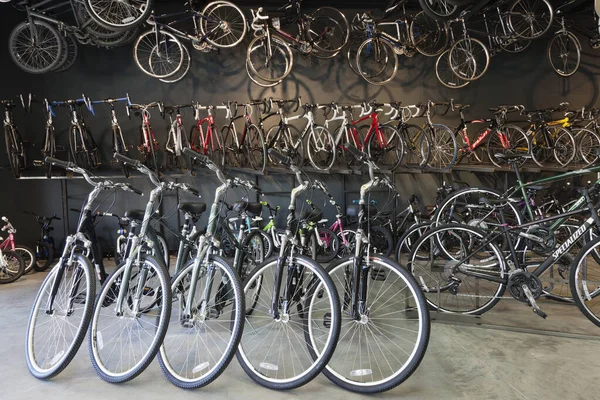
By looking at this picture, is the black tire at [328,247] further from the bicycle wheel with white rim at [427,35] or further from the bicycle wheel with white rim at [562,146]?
the bicycle wheel with white rim at [562,146]

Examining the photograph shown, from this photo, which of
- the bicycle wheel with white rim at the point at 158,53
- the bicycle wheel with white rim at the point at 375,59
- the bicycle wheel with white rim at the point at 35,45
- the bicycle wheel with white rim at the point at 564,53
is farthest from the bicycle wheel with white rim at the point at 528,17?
the bicycle wheel with white rim at the point at 35,45

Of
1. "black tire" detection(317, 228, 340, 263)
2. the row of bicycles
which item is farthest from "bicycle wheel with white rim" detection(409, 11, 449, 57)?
"black tire" detection(317, 228, 340, 263)

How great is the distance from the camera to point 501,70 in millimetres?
7109

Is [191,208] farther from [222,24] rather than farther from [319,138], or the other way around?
[222,24]

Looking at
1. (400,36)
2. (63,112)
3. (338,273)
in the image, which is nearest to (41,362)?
(338,273)

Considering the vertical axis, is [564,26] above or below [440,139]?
above

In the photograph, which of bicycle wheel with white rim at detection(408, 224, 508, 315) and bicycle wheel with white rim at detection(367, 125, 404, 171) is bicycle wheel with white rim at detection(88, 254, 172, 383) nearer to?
bicycle wheel with white rim at detection(408, 224, 508, 315)

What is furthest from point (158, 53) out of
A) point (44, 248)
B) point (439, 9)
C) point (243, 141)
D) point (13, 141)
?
point (439, 9)

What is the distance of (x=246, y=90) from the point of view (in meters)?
7.02

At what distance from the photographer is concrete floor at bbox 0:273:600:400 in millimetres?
2383

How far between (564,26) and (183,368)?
7.15m

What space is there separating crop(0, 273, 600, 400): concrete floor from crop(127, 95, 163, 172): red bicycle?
11.3 ft

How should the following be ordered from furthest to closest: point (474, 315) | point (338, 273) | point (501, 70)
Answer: point (501, 70)
point (474, 315)
point (338, 273)

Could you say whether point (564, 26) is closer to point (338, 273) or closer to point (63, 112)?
point (338, 273)
